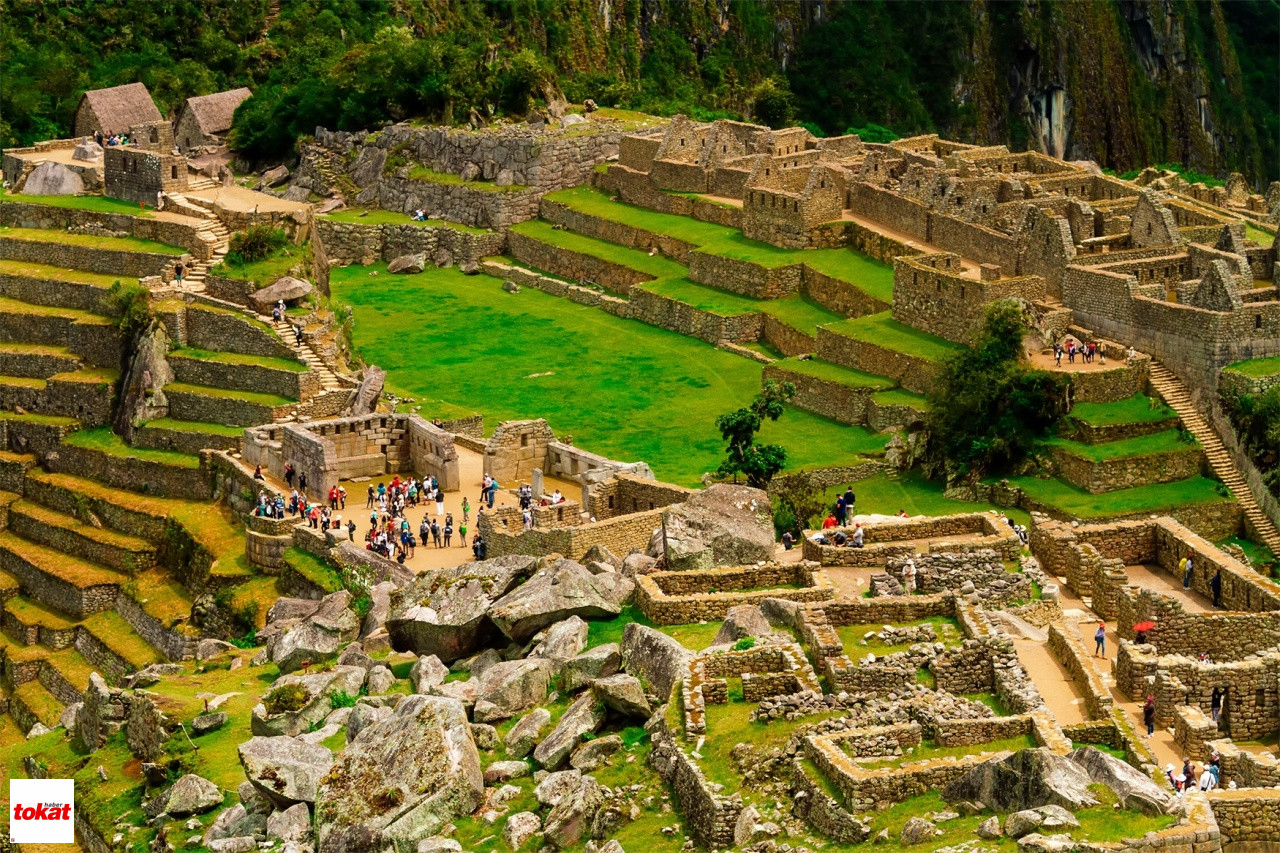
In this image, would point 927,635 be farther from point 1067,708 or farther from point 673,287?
point 673,287

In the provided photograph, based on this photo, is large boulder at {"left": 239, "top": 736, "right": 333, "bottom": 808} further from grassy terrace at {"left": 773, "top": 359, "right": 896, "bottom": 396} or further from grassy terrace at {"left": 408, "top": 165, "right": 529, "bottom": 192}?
grassy terrace at {"left": 408, "top": 165, "right": 529, "bottom": 192}

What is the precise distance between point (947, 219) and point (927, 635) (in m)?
43.2

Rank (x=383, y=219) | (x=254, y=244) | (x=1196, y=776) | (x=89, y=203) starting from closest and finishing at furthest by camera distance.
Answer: (x=1196, y=776)
(x=254, y=244)
(x=89, y=203)
(x=383, y=219)

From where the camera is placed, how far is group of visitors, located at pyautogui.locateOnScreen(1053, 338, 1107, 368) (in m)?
67.1

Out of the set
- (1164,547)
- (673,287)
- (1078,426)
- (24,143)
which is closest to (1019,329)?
(1078,426)

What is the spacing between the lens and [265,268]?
7181 centimetres

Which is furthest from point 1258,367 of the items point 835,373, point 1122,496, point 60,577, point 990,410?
point 60,577

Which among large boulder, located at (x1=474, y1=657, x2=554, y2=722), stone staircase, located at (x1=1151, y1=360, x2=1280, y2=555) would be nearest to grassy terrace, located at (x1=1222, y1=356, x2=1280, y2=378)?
stone staircase, located at (x1=1151, y1=360, x2=1280, y2=555)

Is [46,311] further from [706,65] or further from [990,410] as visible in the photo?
[706,65]

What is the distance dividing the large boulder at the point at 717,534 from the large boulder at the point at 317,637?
549 cm

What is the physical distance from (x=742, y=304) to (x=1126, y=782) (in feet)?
174

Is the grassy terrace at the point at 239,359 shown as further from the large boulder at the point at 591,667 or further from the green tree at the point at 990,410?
the large boulder at the point at 591,667

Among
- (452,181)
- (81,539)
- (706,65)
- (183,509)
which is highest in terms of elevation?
(452,181)

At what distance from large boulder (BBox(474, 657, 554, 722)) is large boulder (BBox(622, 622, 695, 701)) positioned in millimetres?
1287
